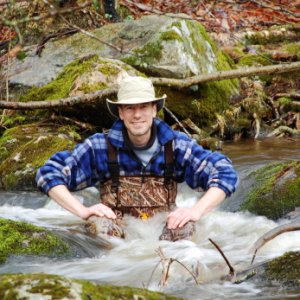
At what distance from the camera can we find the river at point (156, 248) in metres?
4.31

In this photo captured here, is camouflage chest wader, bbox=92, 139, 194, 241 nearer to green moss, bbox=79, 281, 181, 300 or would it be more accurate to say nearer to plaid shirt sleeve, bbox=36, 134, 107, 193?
plaid shirt sleeve, bbox=36, 134, 107, 193

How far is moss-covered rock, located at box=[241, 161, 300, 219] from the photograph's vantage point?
6699 millimetres

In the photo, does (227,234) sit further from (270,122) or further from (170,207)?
(270,122)

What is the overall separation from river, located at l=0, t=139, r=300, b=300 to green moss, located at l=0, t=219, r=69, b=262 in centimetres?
8

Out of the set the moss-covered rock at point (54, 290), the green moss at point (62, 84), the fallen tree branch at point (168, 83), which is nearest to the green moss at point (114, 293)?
the moss-covered rock at point (54, 290)

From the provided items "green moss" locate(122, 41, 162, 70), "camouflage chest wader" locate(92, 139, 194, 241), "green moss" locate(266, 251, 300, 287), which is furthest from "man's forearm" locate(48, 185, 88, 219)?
"green moss" locate(122, 41, 162, 70)

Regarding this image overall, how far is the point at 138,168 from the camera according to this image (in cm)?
585

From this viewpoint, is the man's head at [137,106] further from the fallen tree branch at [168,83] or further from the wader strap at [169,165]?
the fallen tree branch at [168,83]

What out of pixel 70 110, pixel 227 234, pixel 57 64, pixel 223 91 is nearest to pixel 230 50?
pixel 223 91

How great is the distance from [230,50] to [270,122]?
2.81m

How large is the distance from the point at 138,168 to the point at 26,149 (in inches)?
116

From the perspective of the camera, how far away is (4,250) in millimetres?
4988

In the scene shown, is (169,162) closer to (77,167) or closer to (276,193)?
(77,167)

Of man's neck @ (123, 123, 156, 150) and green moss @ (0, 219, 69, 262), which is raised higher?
man's neck @ (123, 123, 156, 150)
